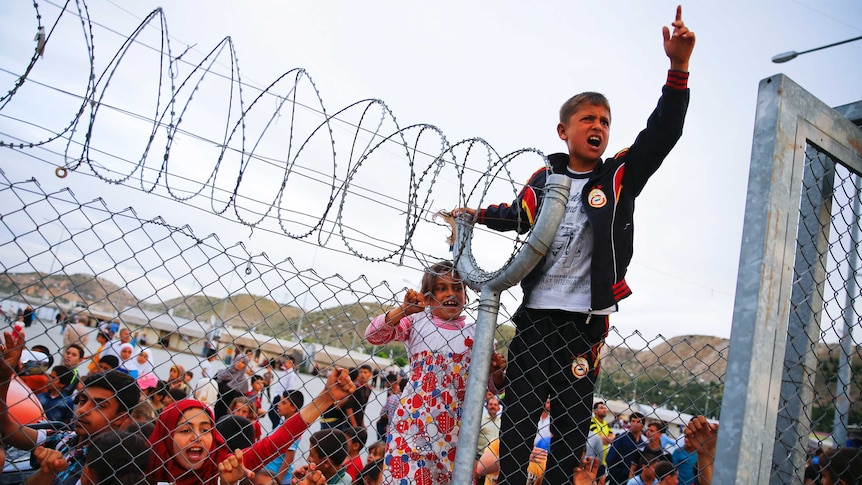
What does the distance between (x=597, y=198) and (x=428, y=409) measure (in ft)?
4.15

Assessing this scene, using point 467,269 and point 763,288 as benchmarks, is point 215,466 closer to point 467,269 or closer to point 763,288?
point 467,269

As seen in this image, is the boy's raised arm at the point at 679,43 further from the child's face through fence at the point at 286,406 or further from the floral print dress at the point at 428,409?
the child's face through fence at the point at 286,406

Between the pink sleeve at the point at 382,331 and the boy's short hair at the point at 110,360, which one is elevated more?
the pink sleeve at the point at 382,331

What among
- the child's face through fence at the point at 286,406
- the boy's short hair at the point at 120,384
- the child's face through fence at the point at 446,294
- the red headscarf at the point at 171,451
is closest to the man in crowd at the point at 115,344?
the boy's short hair at the point at 120,384

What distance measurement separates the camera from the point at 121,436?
2.69 m

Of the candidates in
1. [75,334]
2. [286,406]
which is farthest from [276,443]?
[75,334]

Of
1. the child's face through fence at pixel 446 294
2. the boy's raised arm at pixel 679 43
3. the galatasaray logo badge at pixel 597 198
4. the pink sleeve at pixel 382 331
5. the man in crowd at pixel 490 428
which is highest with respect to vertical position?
the boy's raised arm at pixel 679 43

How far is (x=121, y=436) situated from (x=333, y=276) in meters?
1.32

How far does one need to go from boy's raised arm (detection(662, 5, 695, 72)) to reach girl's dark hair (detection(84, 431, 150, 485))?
9.14 feet

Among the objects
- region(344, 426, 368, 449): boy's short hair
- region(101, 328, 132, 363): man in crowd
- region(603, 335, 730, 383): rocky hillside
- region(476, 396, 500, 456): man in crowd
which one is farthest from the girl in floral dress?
region(344, 426, 368, 449): boy's short hair

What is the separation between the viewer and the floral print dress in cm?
278

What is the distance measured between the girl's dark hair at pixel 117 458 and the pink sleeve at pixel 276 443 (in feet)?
1.70

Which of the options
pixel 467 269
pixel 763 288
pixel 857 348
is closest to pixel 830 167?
pixel 857 348

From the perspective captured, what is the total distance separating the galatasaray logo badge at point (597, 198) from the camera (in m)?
2.75
